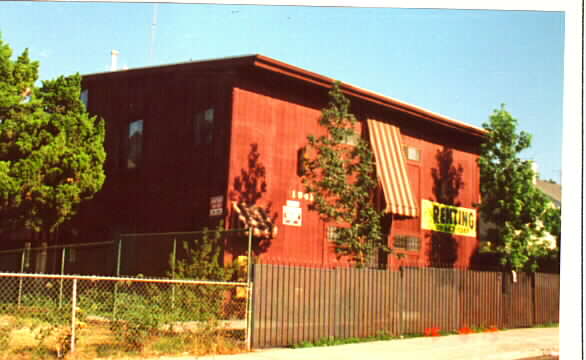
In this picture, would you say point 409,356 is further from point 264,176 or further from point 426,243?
point 426,243

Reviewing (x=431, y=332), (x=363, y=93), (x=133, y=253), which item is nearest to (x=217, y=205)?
(x=133, y=253)

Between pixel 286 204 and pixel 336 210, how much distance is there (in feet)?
5.90

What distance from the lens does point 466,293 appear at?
18.9 metres

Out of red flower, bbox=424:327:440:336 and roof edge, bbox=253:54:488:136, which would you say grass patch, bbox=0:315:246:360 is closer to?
red flower, bbox=424:327:440:336

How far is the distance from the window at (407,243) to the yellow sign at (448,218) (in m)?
0.72

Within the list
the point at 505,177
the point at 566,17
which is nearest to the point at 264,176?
the point at 505,177

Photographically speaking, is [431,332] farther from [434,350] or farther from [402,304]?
[434,350]

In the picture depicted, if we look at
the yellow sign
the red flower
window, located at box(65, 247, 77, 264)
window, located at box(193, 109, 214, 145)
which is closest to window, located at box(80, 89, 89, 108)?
window, located at box(65, 247, 77, 264)

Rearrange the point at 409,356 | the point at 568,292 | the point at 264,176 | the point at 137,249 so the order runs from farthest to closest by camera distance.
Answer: the point at 137,249, the point at 264,176, the point at 409,356, the point at 568,292

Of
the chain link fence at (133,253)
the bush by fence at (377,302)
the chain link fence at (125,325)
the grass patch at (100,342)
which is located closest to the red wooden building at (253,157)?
the chain link fence at (133,253)

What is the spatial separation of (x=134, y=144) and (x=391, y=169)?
31.2ft

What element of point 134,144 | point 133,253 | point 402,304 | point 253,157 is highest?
point 134,144

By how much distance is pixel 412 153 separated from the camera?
25.4 metres

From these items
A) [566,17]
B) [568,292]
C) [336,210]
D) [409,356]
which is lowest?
[409,356]
